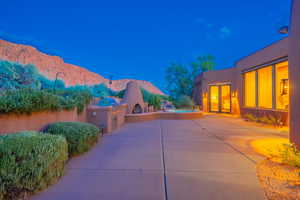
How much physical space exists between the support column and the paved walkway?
1.03m

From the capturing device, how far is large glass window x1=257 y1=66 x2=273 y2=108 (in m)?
8.83

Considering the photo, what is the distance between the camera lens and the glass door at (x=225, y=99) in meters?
13.7

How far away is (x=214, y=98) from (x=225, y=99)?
1.07 meters

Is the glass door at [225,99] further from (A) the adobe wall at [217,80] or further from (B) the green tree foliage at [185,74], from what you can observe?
(B) the green tree foliage at [185,74]

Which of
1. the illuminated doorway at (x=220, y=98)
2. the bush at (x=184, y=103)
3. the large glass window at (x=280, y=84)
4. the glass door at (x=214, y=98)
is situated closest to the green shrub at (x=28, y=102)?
the large glass window at (x=280, y=84)

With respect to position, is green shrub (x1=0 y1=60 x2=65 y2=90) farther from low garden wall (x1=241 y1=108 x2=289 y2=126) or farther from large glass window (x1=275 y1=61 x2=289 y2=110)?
large glass window (x1=275 y1=61 x2=289 y2=110)

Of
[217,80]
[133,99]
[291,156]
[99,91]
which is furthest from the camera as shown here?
[217,80]

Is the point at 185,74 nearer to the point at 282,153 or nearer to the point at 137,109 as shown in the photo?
the point at 137,109

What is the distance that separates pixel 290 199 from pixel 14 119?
4826 millimetres

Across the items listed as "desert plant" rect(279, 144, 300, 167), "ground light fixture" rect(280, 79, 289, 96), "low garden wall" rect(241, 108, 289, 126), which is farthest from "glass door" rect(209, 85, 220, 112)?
"desert plant" rect(279, 144, 300, 167)

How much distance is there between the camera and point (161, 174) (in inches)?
107

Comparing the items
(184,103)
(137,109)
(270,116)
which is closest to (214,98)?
(184,103)

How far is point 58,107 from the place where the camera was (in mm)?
4262

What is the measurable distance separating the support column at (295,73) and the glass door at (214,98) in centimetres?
1145
